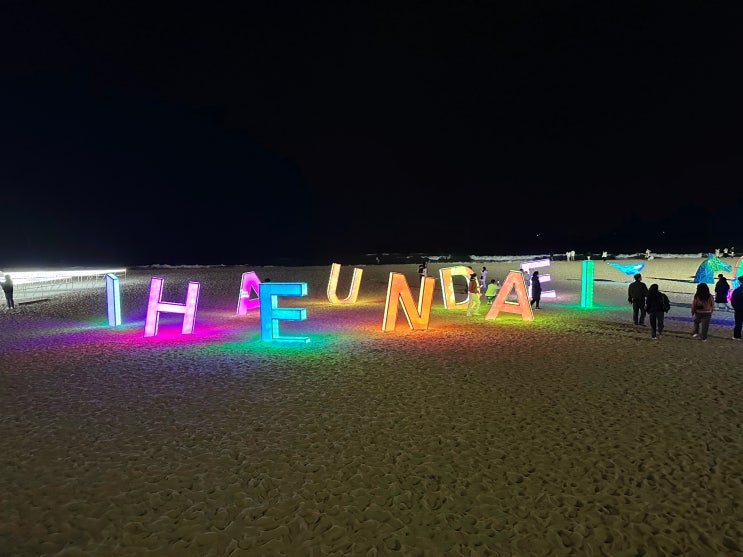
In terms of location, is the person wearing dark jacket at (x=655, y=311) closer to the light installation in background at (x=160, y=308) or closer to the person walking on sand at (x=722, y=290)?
the person walking on sand at (x=722, y=290)

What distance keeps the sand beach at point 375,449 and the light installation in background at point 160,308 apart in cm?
141

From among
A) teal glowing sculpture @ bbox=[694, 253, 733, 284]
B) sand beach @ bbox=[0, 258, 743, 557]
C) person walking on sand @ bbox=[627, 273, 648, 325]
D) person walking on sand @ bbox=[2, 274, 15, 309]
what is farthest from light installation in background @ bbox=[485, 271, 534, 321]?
person walking on sand @ bbox=[2, 274, 15, 309]

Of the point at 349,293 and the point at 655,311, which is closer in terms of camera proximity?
the point at 655,311

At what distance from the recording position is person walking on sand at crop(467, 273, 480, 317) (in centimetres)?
1772

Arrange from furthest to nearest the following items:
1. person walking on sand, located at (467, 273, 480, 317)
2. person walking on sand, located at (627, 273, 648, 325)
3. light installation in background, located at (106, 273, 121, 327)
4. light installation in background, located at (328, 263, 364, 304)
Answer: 1. light installation in background, located at (328, 263, 364, 304)
2. person walking on sand, located at (467, 273, 480, 317)
3. light installation in background, located at (106, 273, 121, 327)
4. person walking on sand, located at (627, 273, 648, 325)

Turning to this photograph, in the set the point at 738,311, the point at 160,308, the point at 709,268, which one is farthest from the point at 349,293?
the point at 709,268

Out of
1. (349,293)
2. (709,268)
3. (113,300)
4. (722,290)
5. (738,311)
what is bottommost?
(349,293)

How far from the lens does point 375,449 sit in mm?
6281

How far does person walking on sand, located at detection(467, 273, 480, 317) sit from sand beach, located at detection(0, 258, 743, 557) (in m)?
4.96

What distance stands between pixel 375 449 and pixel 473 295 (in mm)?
12329

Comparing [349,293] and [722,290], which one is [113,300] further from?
[722,290]

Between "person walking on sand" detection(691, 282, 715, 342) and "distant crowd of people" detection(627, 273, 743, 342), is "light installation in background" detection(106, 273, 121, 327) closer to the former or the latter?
"distant crowd of people" detection(627, 273, 743, 342)

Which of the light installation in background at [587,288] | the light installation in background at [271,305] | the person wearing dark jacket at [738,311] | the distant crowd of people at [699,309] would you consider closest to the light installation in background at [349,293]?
the light installation in background at [271,305]

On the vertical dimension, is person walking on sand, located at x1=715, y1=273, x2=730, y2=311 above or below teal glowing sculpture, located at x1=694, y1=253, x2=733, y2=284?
below
